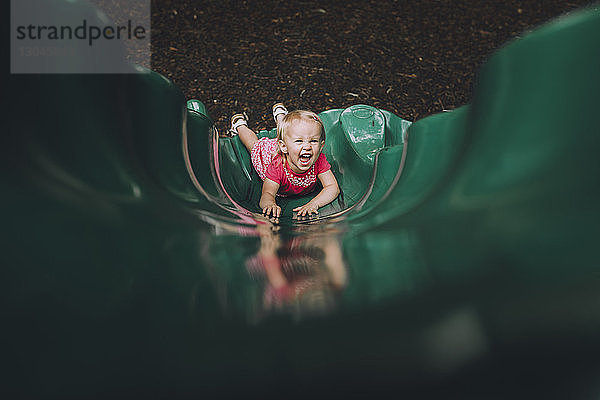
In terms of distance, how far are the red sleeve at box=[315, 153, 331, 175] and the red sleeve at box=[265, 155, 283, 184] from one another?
56 mm

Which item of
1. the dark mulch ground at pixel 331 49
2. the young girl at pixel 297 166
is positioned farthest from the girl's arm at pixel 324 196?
the dark mulch ground at pixel 331 49

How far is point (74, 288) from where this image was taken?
7.5 inches

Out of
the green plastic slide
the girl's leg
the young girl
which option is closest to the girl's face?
the young girl

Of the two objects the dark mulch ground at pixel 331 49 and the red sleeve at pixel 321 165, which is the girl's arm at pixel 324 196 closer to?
the red sleeve at pixel 321 165

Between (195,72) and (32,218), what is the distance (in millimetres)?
944

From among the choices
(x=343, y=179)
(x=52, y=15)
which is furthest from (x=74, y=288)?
(x=343, y=179)

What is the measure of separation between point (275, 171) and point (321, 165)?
7cm

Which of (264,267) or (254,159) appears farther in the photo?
(254,159)

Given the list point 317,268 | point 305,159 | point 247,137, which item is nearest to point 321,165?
→ point 305,159

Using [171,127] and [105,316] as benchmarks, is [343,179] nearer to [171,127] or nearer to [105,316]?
[171,127]

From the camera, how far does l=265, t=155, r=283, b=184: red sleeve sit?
0.69 meters

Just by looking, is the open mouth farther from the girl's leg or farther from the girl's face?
the girl's leg

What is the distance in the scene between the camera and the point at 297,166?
2.29 ft

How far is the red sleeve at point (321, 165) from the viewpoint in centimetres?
71
